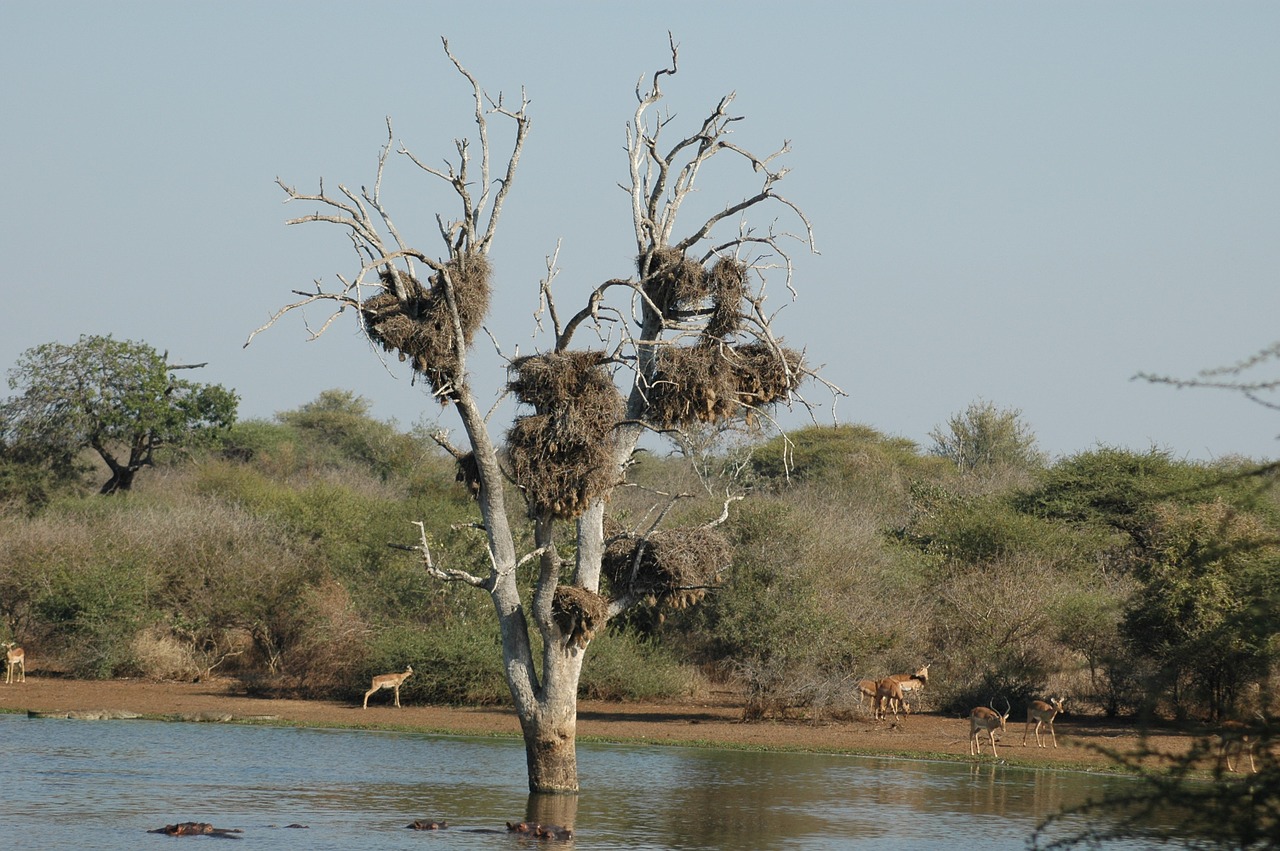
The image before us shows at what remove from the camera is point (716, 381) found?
14.3 m

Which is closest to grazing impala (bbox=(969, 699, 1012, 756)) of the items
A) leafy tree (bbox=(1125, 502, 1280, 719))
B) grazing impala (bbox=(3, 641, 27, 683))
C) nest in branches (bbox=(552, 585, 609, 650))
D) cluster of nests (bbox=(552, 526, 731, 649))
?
leafy tree (bbox=(1125, 502, 1280, 719))

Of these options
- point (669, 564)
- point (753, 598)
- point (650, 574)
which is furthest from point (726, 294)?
point (753, 598)

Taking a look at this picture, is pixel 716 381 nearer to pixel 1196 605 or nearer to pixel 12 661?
pixel 1196 605

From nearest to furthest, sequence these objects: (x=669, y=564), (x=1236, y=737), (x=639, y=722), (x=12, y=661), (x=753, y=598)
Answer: (x=1236, y=737) → (x=669, y=564) → (x=639, y=722) → (x=753, y=598) → (x=12, y=661)

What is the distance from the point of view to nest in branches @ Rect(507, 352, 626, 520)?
14320 mm

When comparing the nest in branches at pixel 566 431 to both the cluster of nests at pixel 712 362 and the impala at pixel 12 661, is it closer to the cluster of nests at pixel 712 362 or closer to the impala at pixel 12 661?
the cluster of nests at pixel 712 362

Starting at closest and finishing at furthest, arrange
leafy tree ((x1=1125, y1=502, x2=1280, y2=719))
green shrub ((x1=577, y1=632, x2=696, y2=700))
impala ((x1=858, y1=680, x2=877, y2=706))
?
leafy tree ((x1=1125, y1=502, x2=1280, y2=719)) < impala ((x1=858, y1=680, x2=877, y2=706)) < green shrub ((x1=577, y1=632, x2=696, y2=700))

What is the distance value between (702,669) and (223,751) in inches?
475

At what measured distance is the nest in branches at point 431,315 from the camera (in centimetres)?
1436

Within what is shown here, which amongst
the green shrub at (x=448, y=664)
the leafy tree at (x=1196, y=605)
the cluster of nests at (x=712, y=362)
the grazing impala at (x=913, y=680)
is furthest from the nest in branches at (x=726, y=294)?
the green shrub at (x=448, y=664)

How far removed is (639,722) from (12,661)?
12417mm

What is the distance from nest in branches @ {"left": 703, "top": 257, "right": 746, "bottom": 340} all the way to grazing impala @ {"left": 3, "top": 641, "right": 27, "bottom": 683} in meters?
18.9

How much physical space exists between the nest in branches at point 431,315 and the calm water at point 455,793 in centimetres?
452

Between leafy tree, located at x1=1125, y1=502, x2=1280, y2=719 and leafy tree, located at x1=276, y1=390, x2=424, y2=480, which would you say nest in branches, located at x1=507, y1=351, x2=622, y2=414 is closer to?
A: leafy tree, located at x1=1125, y1=502, x2=1280, y2=719
